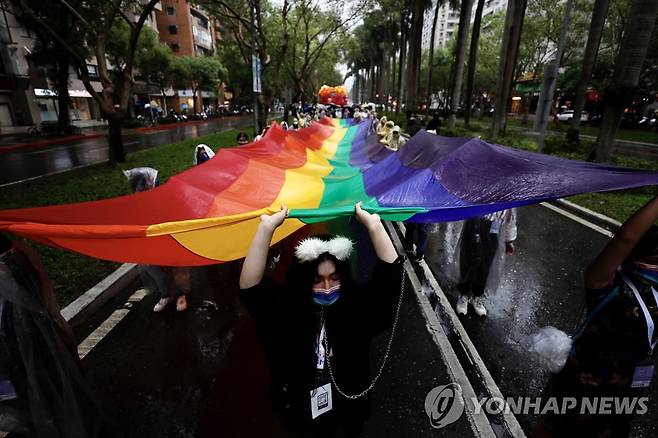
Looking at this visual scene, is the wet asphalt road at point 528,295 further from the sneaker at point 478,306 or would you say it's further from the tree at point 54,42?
the tree at point 54,42

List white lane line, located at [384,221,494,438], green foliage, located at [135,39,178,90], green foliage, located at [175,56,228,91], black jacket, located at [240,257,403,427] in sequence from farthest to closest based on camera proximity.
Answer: green foliage, located at [175,56,228,91], green foliage, located at [135,39,178,90], white lane line, located at [384,221,494,438], black jacket, located at [240,257,403,427]

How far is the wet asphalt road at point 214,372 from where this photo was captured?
2.75 m

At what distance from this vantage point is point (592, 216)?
24.3 ft

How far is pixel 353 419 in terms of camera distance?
2.10 m

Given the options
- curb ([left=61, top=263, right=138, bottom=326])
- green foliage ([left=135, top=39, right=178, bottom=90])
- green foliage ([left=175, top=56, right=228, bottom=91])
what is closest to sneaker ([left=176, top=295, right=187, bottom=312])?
curb ([left=61, top=263, right=138, bottom=326])

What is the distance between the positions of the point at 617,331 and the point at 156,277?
13.8 feet

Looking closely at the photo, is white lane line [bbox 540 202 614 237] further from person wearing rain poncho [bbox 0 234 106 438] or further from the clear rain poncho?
person wearing rain poncho [bbox 0 234 106 438]

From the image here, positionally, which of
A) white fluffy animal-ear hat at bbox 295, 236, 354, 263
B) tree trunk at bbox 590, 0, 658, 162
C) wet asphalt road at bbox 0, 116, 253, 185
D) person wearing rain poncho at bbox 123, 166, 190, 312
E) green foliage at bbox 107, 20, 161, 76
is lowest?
wet asphalt road at bbox 0, 116, 253, 185

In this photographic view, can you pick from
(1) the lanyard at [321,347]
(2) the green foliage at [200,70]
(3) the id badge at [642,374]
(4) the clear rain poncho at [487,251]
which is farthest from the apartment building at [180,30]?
(3) the id badge at [642,374]

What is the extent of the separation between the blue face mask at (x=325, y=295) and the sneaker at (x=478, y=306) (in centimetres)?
299

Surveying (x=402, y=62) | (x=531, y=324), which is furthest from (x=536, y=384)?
(x=402, y=62)

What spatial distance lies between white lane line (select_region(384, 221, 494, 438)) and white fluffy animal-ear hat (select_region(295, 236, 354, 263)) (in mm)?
1965

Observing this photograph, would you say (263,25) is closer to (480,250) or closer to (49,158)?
(49,158)

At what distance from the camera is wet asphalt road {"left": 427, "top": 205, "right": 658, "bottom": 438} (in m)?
3.20
